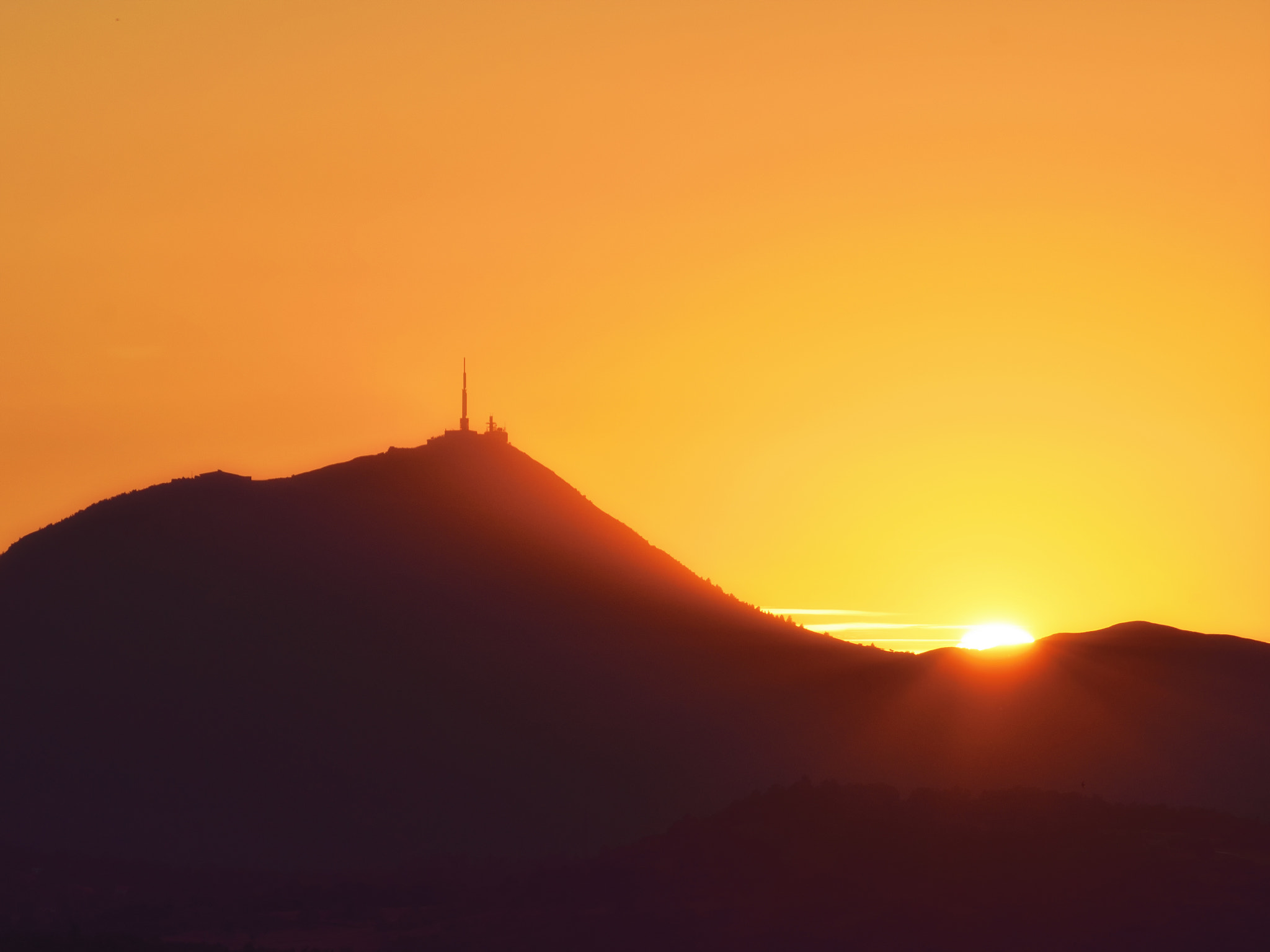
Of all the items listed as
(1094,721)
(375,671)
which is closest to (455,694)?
(375,671)

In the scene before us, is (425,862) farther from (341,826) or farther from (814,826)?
(814,826)

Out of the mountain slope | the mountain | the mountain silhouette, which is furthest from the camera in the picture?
the mountain slope

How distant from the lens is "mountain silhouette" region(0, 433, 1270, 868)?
274 ft

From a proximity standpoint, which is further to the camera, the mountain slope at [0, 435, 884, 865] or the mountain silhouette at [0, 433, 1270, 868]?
the mountain slope at [0, 435, 884, 865]

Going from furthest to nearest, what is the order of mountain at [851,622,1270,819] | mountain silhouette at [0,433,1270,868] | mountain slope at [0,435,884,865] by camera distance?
1. mountain slope at [0,435,884,865]
2. mountain silhouette at [0,433,1270,868]
3. mountain at [851,622,1270,819]

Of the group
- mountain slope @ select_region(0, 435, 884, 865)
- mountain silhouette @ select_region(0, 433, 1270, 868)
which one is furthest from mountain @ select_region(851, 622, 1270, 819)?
mountain slope @ select_region(0, 435, 884, 865)

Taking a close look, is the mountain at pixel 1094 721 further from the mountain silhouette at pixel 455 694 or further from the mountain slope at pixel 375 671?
the mountain slope at pixel 375 671

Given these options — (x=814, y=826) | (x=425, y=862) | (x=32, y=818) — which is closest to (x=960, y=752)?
(x=814, y=826)

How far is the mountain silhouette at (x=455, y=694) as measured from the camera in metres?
83.6

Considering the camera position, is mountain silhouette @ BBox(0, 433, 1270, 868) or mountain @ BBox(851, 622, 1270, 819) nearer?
mountain @ BBox(851, 622, 1270, 819)

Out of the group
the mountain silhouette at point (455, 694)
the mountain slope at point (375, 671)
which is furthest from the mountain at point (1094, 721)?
the mountain slope at point (375, 671)

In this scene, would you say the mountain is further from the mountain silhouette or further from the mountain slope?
the mountain slope

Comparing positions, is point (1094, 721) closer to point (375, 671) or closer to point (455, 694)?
point (455, 694)

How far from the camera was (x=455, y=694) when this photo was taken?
306ft
